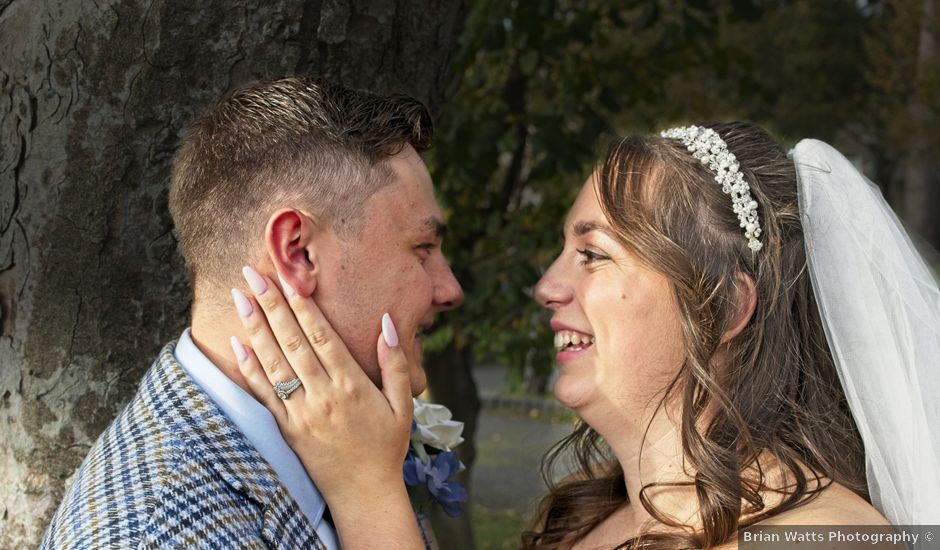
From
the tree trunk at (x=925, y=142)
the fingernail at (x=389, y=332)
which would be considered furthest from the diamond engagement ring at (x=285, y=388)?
the tree trunk at (x=925, y=142)

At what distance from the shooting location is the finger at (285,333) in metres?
2.32

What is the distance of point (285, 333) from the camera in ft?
7.60

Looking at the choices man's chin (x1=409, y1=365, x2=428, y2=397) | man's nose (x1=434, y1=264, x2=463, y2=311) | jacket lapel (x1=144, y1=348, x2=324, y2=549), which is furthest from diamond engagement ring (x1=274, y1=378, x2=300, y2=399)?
man's nose (x1=434, y1=264, x2=463, y2=311)

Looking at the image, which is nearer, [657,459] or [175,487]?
[175,487]

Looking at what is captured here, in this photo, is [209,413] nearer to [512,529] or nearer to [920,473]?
[920,473]

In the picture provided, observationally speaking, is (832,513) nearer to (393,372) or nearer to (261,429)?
(393,372)

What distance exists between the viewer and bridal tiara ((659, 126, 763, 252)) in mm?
2793

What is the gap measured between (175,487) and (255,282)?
1.66ft

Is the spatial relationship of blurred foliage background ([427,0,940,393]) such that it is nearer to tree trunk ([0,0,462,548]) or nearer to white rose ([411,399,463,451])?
white rose ([411,399,463,451])

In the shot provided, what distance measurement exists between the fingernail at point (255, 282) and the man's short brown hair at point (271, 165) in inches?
2.4

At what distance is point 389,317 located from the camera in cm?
248

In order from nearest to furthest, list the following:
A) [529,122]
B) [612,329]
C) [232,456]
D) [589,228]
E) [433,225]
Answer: [232,456]
[433,225]
[612,329]
[589,228]
[529,122]

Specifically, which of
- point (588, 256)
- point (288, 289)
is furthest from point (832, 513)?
point (288, 289)

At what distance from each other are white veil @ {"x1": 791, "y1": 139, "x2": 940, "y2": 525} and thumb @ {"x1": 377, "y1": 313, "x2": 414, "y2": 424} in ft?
4.01
